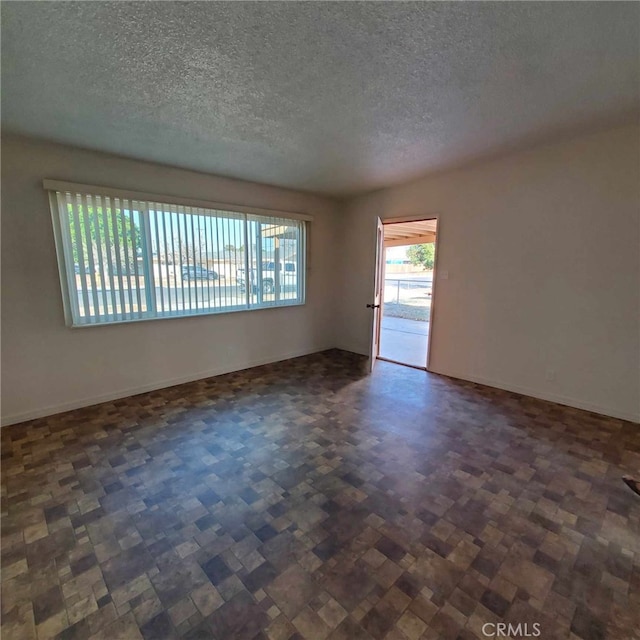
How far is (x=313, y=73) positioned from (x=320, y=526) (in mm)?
2527

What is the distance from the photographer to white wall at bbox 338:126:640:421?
9.15 feet

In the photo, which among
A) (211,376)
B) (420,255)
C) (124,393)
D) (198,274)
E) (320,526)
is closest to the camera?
(320,526)

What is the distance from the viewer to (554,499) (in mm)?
1896

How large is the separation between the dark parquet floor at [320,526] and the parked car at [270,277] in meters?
1.84

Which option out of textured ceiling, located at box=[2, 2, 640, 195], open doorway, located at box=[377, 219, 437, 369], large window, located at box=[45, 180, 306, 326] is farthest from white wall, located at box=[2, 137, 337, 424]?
open doorway, located at box=[377, 219, 437, 369]

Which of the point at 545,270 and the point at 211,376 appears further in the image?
the point at 211,376

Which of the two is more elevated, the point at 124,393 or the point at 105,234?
the point at 105,234

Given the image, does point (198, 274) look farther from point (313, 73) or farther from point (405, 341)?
point (405, 341)

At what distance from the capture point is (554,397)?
325 cm

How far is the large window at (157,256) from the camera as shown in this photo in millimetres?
2938

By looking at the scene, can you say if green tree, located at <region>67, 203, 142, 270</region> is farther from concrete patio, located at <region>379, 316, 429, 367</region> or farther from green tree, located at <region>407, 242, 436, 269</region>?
green tree, located at <region>407, 242, 436, 269</region>

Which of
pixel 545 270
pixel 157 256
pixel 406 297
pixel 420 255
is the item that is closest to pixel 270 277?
pixel 157 256

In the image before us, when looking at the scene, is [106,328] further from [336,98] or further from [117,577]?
[336,98]
